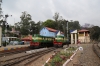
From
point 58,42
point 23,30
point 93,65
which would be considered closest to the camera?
point 93,65

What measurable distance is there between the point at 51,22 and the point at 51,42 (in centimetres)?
5672

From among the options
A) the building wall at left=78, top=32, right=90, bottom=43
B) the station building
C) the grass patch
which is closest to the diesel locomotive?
the grass patch

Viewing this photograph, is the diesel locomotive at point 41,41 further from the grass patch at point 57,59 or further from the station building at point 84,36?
the station building at point 84,36

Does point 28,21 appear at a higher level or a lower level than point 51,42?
higher

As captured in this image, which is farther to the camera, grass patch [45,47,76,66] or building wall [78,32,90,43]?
building wall [78,32,90,43]

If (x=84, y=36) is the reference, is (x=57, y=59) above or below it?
below

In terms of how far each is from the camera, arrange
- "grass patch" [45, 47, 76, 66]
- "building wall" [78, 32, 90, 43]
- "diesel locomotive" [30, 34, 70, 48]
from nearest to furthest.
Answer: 1. "grass patch" [45, 47, 76, 66]
2. "diesel locomotive" [30, 34, 70, 48]
3. "building wall" [78, 32, 90, 43]

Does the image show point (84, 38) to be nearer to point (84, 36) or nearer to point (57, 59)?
point (84, 36)

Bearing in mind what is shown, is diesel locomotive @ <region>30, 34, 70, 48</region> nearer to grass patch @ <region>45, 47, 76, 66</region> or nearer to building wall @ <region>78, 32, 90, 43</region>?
grass patch @ <region>45, 47, 76, 66</region>

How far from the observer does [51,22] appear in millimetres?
92812

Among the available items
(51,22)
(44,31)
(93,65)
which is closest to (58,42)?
(93,65)

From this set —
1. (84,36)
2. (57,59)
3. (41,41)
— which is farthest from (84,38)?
(57,59)

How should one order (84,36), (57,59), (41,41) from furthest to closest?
(84,36), (41,41), (57,59)

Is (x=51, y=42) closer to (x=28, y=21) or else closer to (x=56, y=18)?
(x=28, y=21)
